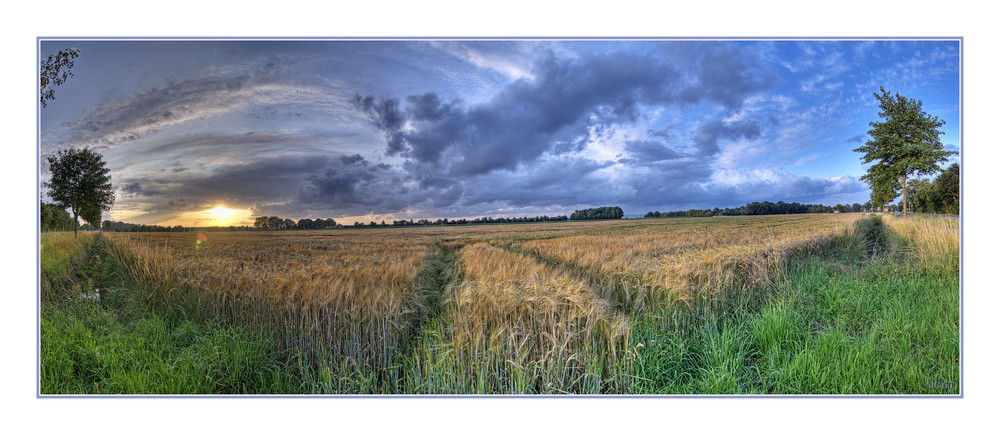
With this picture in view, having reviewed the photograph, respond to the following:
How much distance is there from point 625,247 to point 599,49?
3.29m

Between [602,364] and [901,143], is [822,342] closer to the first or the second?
[602,364]

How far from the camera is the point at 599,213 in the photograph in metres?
4.75

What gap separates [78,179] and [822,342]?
26.5 ft

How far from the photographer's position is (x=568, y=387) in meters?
2.93

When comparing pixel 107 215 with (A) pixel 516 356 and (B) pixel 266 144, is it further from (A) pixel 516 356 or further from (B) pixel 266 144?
(A) pixel 516 356

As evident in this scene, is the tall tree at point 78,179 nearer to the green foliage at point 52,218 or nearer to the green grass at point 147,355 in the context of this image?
the green foliage at point 52,218

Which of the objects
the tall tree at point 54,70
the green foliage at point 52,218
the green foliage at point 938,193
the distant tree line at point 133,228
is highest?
the tall tree at point 54,70

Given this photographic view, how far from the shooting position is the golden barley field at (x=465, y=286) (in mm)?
3096

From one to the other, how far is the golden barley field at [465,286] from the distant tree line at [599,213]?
1.23ft

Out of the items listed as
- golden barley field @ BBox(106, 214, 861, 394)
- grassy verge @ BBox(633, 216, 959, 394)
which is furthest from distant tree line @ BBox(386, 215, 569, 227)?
grassy verge @ BBox(633, 216, 959, 394)

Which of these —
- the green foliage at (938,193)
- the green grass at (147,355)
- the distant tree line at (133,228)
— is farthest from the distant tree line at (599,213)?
the distant tree line at (133,228)

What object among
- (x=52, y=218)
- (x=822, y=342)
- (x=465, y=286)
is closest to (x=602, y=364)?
(x=465, y=286)

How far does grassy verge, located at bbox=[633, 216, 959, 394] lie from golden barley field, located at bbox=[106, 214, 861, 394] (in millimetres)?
378

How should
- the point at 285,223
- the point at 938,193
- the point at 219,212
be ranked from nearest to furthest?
the point at 938,193 → the point at 219,212 → the point at 285,223
